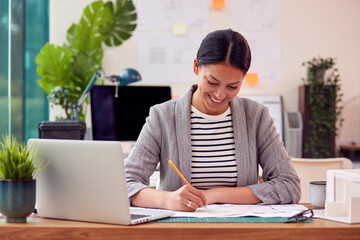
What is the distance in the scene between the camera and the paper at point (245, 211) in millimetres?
1436

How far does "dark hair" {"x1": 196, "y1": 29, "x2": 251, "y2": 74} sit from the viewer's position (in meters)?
1.79

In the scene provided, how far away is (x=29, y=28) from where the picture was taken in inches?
174

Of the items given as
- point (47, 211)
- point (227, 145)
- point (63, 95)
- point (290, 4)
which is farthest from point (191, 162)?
point (290, 4)

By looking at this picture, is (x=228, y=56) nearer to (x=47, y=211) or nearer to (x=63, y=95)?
(x=47, y=211)

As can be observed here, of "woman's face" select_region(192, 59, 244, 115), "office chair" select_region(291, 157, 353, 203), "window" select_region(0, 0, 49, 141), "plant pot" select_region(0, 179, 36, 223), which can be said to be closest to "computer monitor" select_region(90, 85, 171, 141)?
"window" select_region(0, 0, 49, 141)

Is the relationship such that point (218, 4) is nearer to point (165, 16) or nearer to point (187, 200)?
Answer: point (165, 16)

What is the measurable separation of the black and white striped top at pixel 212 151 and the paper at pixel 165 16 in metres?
3.27

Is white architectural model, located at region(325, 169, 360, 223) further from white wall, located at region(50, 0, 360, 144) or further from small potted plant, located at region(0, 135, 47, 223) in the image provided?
white wall, located at region(50, 0, 360, 144)

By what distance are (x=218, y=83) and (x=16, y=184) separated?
0.77 meters

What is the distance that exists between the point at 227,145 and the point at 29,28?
2966 mm

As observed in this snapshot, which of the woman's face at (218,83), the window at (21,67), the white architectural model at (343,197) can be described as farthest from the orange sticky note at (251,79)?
the white architectural model at (343,197)

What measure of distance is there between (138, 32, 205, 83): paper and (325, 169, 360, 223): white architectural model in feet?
12.1

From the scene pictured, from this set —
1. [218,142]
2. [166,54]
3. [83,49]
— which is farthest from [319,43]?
[218,142]

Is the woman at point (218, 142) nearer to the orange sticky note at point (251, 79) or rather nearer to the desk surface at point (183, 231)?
the desk surface at point (183, 231)
